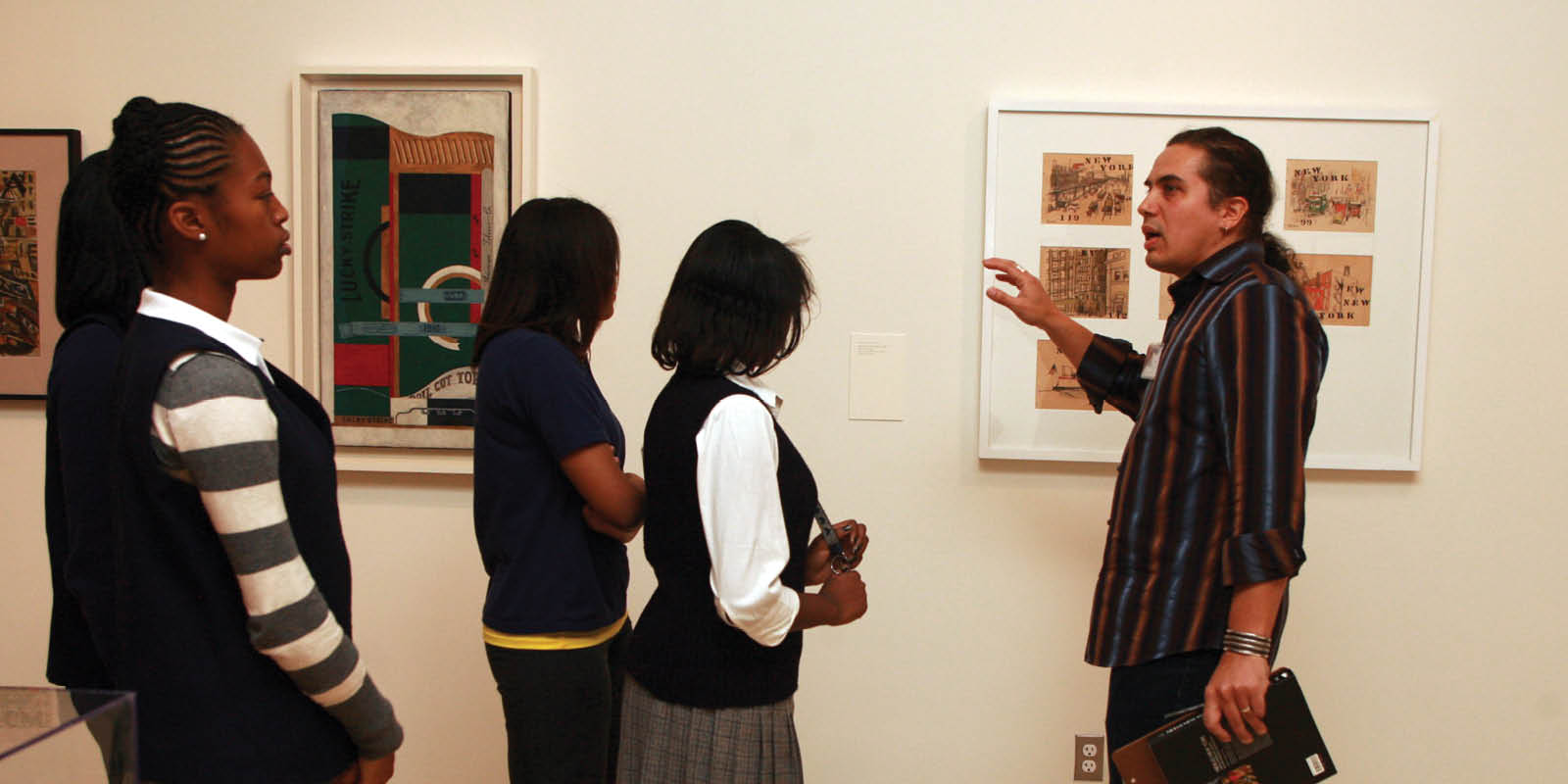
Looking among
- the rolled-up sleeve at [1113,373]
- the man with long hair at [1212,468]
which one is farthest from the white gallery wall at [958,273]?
the man with long hair at [1212,468]

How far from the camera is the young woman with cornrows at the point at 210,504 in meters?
0.95

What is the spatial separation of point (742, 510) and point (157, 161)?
77cm

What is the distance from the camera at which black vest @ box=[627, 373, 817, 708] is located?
122 cm

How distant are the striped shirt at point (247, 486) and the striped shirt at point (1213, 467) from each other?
3.67 feet

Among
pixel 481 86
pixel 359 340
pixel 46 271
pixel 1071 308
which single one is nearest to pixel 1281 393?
pixel 1071 308

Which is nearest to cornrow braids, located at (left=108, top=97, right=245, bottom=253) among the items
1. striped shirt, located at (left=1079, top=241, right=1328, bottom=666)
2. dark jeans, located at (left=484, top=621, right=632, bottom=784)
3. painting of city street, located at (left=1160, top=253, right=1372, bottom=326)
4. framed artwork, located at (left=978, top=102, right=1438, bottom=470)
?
dark jeans, located at (left=484, top=621, right=632, bottom=784)

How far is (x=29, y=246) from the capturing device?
2297 mm

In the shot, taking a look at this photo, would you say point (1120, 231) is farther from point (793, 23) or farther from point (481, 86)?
point (481, 86)

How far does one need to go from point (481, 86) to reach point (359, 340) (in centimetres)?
68

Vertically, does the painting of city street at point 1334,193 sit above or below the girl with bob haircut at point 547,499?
above

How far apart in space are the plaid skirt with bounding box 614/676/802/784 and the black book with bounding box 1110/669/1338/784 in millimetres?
534

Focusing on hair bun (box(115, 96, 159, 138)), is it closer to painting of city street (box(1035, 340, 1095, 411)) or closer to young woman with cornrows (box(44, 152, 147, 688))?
young woman with cornrows (box(44, 152, 147, 688))

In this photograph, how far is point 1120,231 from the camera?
7.00 feet

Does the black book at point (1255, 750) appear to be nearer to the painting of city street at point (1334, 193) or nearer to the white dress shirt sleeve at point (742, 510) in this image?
the white dress shirt sleeve at point (742, 510)
